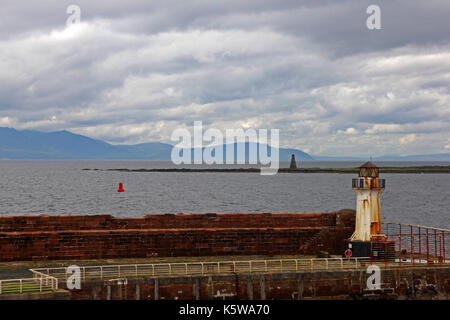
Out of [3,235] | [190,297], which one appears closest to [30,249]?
[3,235]

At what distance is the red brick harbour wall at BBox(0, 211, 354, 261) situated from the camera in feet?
77.0

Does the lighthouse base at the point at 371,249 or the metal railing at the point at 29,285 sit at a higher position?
the lighthouse base at the point at 371,249

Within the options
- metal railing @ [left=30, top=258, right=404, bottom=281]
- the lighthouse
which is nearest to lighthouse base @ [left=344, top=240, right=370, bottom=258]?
the lighthouse

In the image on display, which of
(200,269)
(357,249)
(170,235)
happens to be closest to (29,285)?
(200,269)

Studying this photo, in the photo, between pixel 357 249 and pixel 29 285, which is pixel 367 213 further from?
pixel 29 285

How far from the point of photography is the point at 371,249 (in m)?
22.5

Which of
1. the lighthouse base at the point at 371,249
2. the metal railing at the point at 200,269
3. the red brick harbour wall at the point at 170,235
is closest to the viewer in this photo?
the metal railing at the point at 200,269

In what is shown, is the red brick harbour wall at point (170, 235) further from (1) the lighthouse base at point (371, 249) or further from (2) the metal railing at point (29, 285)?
(2) the metal railing at point (29, 285)

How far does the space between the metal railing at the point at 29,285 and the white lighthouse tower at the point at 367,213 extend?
12.6m

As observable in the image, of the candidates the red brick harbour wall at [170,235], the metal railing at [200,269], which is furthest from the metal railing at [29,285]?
the red brick harbour wall at [170,235]

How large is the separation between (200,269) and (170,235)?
4.30 m

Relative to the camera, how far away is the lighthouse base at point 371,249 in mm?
22672
